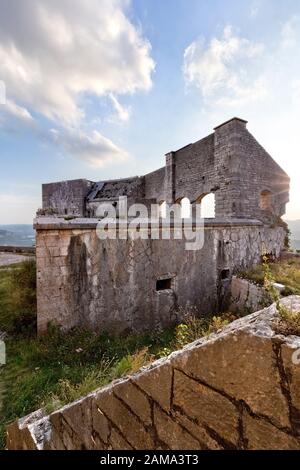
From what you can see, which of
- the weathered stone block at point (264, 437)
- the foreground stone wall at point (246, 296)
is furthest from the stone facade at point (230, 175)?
the weathered stone block at point (264, 437)

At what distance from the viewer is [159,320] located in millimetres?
6621

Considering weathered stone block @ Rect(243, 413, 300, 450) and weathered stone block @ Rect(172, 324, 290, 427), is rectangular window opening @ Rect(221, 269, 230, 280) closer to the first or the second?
weathered stone block @ Rect(172, 324, 290, 427)

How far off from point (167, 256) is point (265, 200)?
9.18m

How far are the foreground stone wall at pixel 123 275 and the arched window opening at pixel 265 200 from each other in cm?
591

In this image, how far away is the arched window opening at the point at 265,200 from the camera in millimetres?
12984

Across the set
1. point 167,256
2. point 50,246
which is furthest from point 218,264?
point 50,246

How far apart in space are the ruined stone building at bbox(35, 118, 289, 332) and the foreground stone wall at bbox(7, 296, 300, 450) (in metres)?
2.10

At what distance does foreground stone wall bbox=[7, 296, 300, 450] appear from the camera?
1022 mm

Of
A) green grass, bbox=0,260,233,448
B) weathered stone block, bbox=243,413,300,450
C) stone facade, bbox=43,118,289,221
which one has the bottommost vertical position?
green grass, bbox=0,260,233,448

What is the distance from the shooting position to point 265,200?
13203mm

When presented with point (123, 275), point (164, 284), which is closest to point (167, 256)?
point (164, 284)

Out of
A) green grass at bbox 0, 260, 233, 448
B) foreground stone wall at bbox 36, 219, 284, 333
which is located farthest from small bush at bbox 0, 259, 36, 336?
foreground stone wall at bbox 36, 219, 284, 333

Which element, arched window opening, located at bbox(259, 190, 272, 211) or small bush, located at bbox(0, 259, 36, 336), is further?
arched window opening, located at bbox(259, 190, 272, 211)

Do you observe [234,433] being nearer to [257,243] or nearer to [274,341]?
[274,341]
